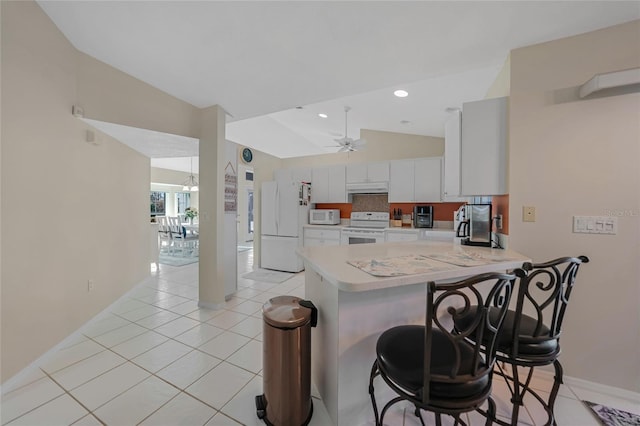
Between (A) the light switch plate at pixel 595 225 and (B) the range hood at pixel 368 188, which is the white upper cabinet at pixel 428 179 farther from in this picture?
(A) the light switch plate at pixel 595 225

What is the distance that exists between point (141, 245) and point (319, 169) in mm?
3551

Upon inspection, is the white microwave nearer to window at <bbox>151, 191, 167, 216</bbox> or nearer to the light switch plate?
the light switch plate

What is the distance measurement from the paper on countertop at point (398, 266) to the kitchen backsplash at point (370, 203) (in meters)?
3.52

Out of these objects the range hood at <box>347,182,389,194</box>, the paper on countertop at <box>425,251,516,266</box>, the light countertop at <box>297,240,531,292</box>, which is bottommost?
the light countertop at <box>297,240,531,292</box>

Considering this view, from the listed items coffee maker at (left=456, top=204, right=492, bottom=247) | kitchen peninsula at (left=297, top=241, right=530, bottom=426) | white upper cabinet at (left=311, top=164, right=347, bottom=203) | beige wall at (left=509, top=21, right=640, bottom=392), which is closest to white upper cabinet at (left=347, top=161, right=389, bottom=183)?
white upper cabinet at (left=311, top=164, right=347, bottom=203)

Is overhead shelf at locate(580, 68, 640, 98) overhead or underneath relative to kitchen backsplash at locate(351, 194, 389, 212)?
overhead

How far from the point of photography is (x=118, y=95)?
2.57 meters

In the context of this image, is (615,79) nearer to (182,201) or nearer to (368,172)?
(368,172)

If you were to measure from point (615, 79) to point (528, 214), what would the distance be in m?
0.98

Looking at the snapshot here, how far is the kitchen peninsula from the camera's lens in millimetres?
1355

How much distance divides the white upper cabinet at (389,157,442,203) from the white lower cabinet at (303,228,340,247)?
1.28 meters

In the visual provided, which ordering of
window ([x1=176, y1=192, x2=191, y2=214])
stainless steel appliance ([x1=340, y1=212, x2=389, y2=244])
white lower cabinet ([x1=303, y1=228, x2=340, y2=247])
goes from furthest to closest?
window ([x1=176, y1=192, x2=191, y2=214]), white lower cabinet ([x1=303, y1=228, x2=340, y2=247]), stainless steel appliance ([x1=340, y1=212, x2=389, y2=244])

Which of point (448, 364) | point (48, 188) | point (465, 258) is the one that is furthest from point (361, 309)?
point (48, 188)

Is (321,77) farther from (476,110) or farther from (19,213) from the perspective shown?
(19,213)
